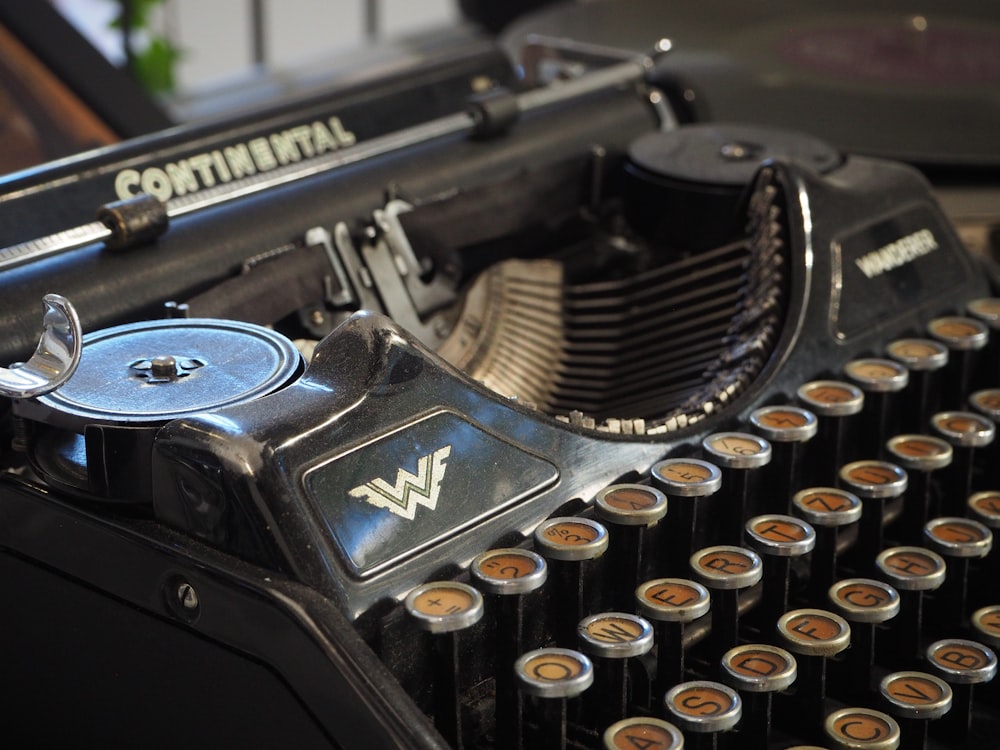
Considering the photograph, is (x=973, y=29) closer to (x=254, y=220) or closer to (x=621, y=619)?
(x=254, y=220)

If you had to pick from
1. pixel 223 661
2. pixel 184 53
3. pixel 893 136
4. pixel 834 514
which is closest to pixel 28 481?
pixel 223 661

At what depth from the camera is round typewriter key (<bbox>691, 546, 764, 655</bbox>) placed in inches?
53.6

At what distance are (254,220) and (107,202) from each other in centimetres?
21

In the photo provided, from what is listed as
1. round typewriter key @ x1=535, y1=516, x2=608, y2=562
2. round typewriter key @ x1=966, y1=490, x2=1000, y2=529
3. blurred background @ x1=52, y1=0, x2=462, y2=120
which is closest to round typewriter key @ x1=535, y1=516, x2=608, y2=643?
round typewriter key @ x1=535, y1=516, x2=608, y2=562

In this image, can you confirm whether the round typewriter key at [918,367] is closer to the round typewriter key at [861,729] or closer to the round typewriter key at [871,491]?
the round typewriter key at [871,491]

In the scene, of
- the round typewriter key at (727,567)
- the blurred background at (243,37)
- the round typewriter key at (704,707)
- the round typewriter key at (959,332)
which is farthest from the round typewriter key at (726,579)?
the blurred background at (243,37)

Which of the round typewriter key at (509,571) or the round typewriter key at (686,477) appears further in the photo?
the round typewriter key at (686,477)

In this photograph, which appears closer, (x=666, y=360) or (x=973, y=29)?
(x=666, y=360)

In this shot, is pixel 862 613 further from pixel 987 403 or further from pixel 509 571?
pixel 987 403

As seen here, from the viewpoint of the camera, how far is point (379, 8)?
20.3 feet

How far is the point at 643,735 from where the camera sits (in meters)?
1.21

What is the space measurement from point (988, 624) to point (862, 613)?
0.17 m

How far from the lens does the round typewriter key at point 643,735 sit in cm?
120

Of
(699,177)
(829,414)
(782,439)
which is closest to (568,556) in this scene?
(782,439)
